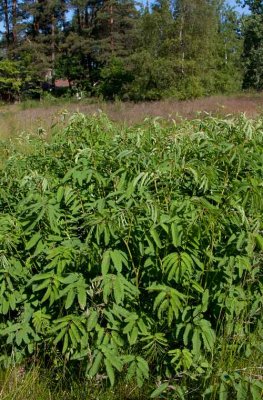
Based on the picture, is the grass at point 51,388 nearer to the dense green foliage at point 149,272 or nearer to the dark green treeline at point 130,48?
the dense green foliage at point 149,272

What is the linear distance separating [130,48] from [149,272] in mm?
35347

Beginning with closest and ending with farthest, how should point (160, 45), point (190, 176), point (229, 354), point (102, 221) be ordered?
point (102, 221), point (229, 354), point (190, 176), point (160, 45)

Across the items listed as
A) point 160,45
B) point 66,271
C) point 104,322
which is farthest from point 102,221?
point 160,45

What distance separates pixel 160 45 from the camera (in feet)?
75.6

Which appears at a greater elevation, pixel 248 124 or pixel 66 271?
pixel 248 124

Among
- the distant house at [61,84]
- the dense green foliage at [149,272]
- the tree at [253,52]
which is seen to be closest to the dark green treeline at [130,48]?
the tree at [253,52]

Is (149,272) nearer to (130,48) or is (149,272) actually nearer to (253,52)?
(130,48)

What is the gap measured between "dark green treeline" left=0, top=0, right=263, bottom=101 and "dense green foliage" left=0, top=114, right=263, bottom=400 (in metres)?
20.3

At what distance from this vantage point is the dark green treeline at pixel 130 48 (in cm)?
2284

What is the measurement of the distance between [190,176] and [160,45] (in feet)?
71.7

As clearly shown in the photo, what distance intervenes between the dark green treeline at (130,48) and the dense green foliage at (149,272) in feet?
66.6

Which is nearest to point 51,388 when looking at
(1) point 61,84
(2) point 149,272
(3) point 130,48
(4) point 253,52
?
(2) point 149,272

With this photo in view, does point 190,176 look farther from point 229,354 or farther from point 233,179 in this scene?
point 229,354

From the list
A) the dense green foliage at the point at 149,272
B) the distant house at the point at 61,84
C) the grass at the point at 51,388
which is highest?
the dense green foliage at the point at 149,272
